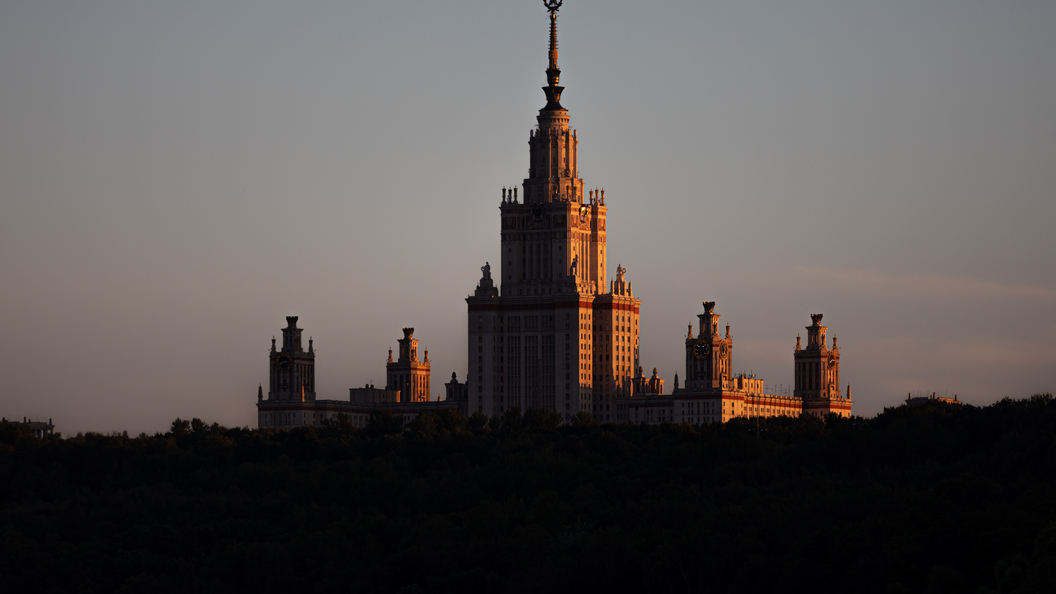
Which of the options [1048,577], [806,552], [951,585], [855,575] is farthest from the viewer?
[806,552]

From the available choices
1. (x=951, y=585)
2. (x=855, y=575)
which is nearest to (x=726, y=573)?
(x=855, y=575)

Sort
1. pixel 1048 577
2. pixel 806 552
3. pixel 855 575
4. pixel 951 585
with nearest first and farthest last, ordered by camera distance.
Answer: pixel 1048 577 < pixel 951 585 < pixel 855 575 < pixel 806 552

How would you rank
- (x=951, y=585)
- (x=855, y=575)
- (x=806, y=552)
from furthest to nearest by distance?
(x=806, y=552) → (x=855, y=575) → (x=951, y=585)

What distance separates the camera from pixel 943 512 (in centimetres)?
18750

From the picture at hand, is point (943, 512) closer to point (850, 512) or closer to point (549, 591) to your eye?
point (850, 512)

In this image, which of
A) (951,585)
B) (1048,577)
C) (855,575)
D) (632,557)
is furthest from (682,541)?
(1048,577)

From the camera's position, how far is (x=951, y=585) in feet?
547

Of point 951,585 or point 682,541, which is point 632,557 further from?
point 951,585

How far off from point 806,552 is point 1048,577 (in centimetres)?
3769

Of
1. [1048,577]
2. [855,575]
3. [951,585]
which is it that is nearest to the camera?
[1048,577]

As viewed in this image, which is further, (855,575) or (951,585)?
(855,575)

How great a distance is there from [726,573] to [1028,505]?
29.3 metres

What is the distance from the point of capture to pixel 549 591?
19838 cm

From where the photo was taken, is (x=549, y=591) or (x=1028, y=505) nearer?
(x=1028, y=505)
